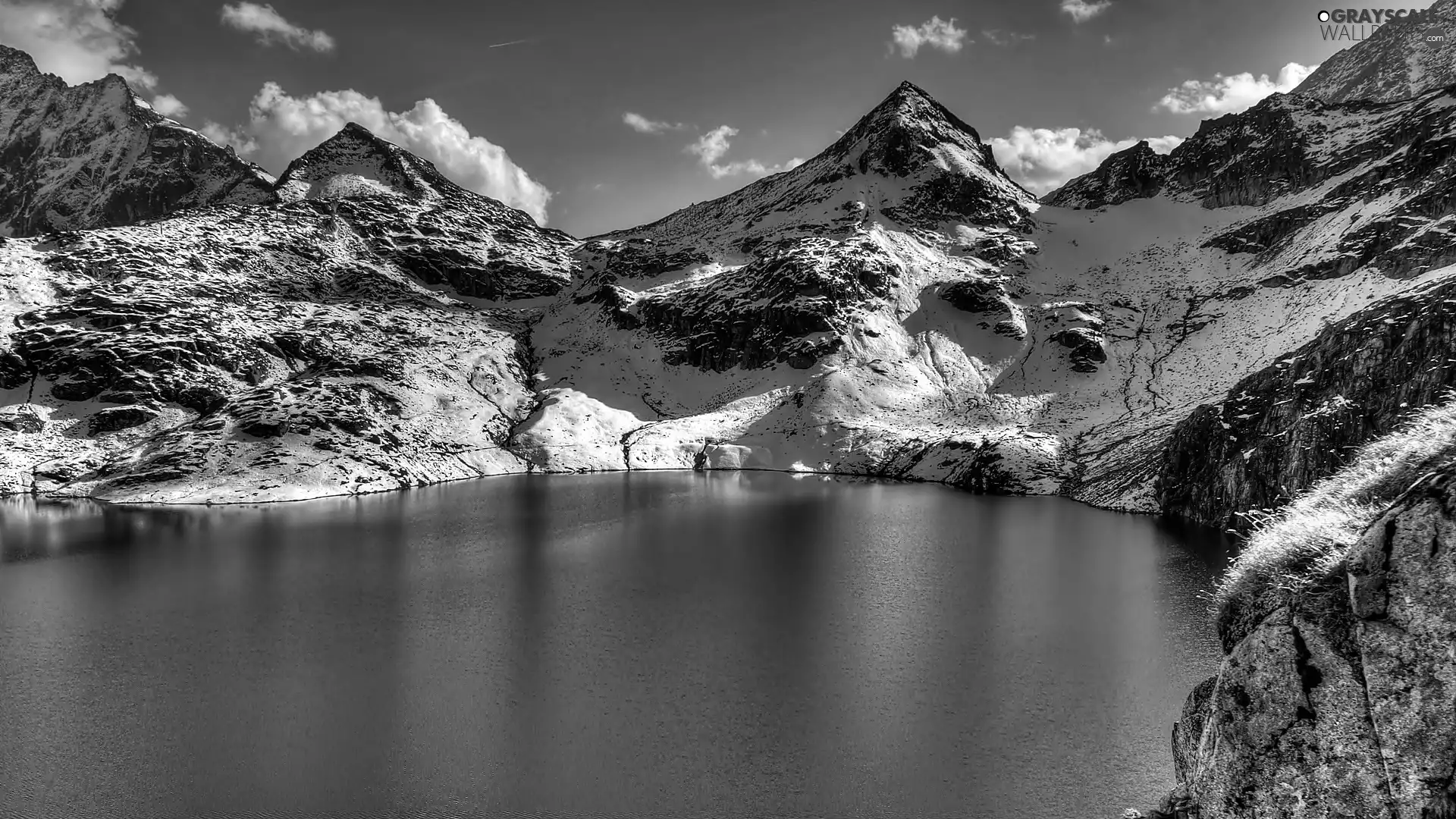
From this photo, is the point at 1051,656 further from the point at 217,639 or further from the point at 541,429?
the point at 541,429

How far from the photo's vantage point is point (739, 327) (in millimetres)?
153125

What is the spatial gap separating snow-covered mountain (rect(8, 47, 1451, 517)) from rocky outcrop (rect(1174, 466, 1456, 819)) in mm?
70796

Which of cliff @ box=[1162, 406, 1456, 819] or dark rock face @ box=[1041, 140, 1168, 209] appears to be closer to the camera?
cliff @ box=[1162, 406, 1456, 819]

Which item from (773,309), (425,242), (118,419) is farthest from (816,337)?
(118,419)

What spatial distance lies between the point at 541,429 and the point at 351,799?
103 m

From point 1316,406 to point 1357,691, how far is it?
6501 cm

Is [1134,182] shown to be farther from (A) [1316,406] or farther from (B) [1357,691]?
(B) [1357,691]

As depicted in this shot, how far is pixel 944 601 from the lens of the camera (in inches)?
1783

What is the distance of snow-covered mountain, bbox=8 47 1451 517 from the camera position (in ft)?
327

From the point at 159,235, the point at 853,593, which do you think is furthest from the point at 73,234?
the point at 853,593

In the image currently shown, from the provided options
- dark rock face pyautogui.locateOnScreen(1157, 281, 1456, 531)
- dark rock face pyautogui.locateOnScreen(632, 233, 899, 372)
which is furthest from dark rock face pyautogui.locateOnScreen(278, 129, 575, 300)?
dark rock face pyautogui.locateOnScreen(1157, 281, 1456, 531)

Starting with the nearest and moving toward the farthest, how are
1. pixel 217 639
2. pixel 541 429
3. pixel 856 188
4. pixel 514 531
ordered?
pixel 217 639, pixel 514 531, pixel 541 429, pixel 856 188

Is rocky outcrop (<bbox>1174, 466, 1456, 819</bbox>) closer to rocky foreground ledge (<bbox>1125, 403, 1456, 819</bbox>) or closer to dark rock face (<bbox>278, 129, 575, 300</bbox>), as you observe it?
rocky foreground ledge (<bbox>1125, 403, 1456, 819</bbox>)

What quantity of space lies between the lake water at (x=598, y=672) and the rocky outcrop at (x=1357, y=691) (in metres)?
16.1
